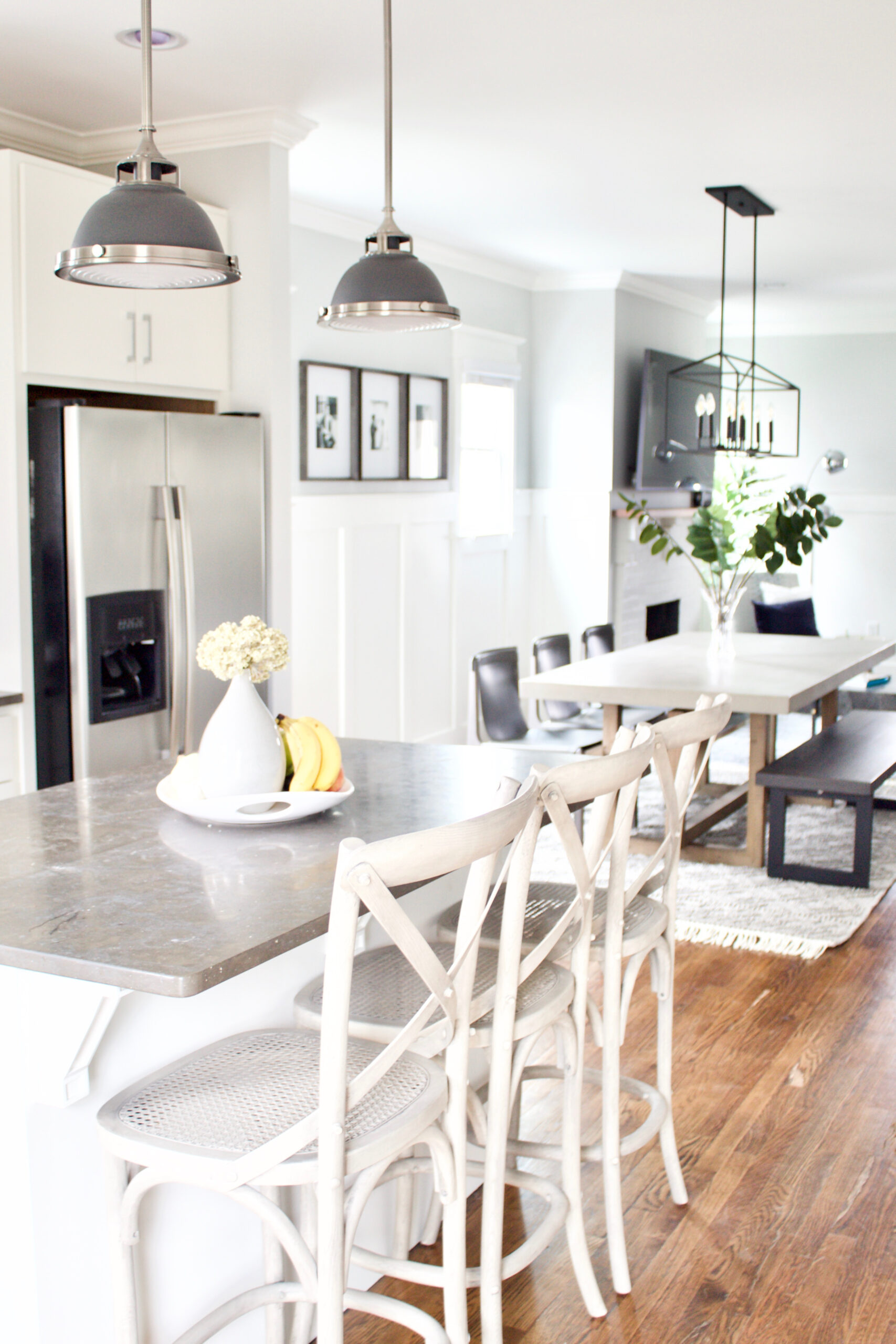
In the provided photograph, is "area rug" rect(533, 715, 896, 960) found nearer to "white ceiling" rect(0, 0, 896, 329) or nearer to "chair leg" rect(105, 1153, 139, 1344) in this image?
"chair leg" rect(105, 1153, 139, 1344)

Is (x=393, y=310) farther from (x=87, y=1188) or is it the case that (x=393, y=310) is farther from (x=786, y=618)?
(x=786, y=618)

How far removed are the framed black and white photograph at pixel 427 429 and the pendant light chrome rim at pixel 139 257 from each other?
4.18 metres

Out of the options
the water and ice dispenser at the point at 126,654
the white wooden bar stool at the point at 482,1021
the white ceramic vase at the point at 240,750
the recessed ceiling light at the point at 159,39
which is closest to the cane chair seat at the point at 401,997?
the white wooden bar stool at the point at 482,1021

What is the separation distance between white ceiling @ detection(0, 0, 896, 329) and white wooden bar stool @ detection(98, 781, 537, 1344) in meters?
2.46

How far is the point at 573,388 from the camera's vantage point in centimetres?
744

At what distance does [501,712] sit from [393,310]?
108 inches

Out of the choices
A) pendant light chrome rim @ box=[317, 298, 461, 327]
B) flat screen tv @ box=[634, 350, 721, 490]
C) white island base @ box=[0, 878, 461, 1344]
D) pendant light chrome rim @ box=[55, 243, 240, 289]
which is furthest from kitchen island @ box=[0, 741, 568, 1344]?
flat screen tv @ box=[634, 350, 721, 490]

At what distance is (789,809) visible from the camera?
18.3 feet

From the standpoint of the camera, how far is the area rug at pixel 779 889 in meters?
3.96

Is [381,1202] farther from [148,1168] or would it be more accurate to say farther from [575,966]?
[148,1168]

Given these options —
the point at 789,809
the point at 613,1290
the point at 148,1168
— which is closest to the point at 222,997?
the point at 148,1168

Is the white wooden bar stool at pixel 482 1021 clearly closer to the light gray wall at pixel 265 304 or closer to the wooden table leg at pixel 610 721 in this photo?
the light gray wall at pixel 265 304

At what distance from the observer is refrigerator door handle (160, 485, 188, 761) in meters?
3.67

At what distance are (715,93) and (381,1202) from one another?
3267 mm
